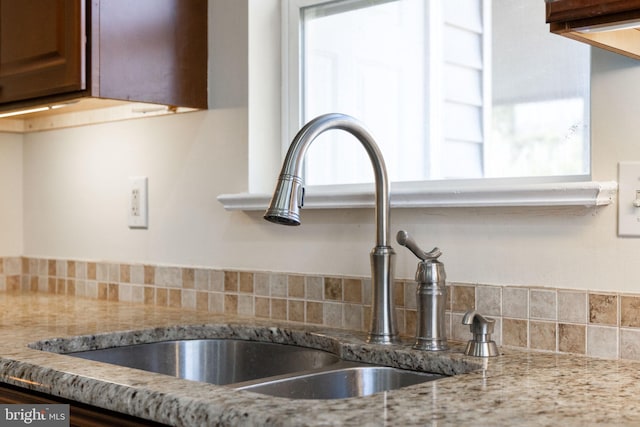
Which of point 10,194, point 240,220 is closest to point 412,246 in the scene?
point 240,220

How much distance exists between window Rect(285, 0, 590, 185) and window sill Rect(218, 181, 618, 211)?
0.04 meters

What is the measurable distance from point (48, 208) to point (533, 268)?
5.52 ft

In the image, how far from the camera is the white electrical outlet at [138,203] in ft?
7.50

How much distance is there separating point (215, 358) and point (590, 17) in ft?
3.64

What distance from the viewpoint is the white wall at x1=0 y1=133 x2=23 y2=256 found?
271 centimetres

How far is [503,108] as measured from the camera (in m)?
1.64

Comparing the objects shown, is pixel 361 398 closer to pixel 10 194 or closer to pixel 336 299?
pixel 336 299

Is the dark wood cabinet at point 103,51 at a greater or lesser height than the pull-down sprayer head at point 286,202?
greater

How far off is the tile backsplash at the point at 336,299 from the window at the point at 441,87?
0.24 m

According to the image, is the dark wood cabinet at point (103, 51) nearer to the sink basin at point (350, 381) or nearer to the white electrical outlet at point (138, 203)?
the white electrical outlet at point (138, 203)

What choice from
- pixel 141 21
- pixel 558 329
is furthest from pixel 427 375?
pixel 141 21

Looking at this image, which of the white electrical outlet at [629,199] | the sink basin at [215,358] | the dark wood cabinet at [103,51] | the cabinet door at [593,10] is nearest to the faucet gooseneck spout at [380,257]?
the sink basin at [215,358]

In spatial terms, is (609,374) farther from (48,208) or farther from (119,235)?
(48,208)

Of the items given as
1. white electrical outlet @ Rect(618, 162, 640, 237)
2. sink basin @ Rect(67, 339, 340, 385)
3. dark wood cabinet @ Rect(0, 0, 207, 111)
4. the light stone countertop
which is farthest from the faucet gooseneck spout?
dark wood cabinet @ Rect(0, 0, 207, 111)
